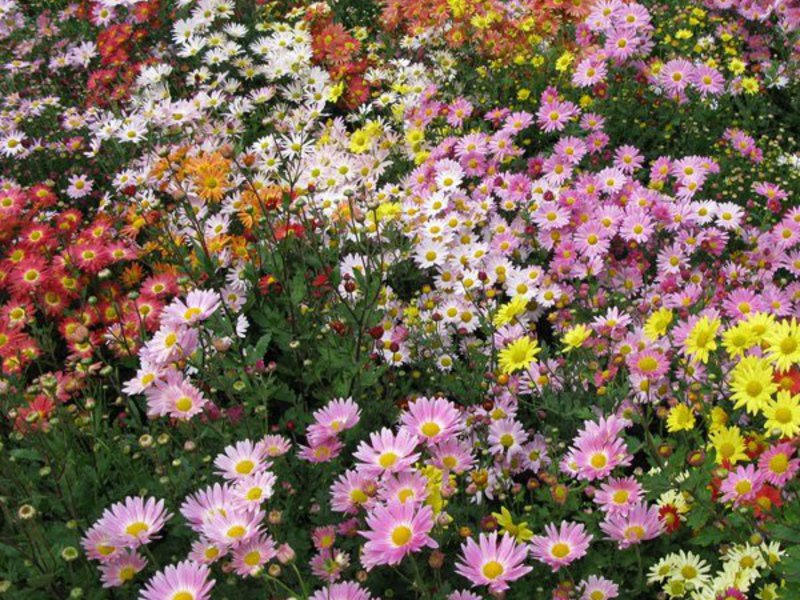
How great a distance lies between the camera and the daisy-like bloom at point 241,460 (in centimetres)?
196

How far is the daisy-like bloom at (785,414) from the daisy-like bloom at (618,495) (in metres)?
0.39

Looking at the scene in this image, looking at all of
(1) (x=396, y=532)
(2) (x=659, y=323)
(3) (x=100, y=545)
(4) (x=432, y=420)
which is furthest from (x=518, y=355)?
(3) (x=100, y=545)

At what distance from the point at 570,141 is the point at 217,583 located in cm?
272

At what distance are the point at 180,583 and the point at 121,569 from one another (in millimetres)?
234

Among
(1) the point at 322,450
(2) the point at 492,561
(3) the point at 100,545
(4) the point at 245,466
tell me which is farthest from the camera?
(1) the point at 322,450

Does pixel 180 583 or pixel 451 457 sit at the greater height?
pixel 451 457

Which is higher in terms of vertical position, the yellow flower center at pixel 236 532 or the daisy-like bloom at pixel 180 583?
the yellow flower center at pixel 236 532

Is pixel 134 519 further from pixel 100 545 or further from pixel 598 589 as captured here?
pixel 598 589

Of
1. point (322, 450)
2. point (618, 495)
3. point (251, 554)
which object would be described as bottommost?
point (251, 554)

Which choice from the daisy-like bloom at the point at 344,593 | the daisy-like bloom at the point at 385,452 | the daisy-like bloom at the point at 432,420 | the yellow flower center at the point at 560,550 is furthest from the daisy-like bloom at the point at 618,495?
the daisy-like bloom at the point at 344,593

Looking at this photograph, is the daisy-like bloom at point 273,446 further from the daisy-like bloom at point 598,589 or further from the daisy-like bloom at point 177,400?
the daisy-like bloom at point 598,589

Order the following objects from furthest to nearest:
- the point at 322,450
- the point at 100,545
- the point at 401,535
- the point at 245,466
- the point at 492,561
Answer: the point at 322,450 → the point at 245,466 → the point at 100,545 → the point at 492,561 → the point at 401,535

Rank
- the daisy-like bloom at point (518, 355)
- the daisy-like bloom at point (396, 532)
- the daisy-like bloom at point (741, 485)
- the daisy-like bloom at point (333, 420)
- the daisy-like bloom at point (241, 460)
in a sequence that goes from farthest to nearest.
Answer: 1. the daisy-like bloom at point (518, 355)
2. the daisy-like bloom at point (333, 420)
3. the daisy-like bloom at point (241, 460)
4. the daisy-like bloom at point (741, 485)
5. the daisy-like bloom at point (396, 532)

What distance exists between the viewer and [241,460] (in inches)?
79.1
